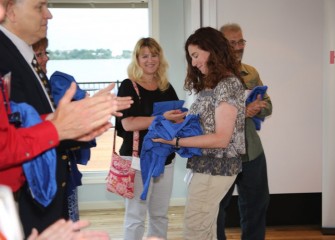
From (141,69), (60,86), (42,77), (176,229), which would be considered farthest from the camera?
(176,229)

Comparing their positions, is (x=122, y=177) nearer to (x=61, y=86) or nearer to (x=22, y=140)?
(x=61, y=86)

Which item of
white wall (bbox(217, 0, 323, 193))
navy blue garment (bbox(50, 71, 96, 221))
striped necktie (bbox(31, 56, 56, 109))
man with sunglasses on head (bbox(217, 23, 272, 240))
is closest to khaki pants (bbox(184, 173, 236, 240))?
man with sunglasses on head (bbox(217, 23, 272, 240))

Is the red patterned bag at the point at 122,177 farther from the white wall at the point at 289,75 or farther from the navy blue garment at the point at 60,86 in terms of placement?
the white wall at the point at 289,75

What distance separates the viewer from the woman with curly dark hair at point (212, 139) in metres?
1.94

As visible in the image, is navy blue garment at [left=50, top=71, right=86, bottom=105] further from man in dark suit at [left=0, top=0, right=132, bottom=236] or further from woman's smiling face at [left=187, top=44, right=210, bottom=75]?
woman's smiling face at [left=187, top=44, right=210, bottom=75]

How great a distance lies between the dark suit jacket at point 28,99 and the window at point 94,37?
10.2 feet

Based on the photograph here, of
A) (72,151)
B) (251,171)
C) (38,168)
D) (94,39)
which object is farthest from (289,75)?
(38,168)

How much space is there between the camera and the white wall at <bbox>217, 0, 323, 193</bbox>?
3.58 meters

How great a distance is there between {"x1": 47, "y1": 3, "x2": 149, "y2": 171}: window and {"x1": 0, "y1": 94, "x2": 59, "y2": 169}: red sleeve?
3.41m

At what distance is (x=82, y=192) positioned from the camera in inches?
176

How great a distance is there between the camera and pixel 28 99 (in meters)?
1.34

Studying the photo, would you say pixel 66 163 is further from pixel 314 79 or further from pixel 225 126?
pixel 314 79

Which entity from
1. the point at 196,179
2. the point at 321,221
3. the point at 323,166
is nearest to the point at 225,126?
the point at 196,179

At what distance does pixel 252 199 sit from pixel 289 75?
1.49 metres
